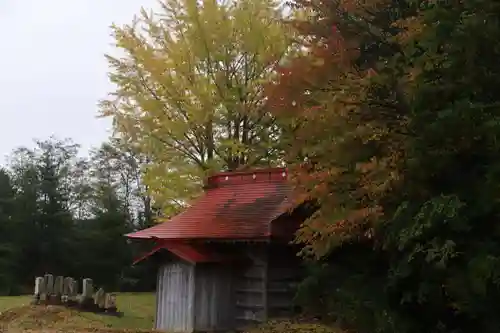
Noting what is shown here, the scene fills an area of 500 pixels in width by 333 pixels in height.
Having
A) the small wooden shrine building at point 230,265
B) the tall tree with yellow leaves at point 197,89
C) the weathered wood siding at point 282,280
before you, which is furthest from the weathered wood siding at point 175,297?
the tall tree with yellow leaves at point 197,89

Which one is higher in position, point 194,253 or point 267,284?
point 194,253

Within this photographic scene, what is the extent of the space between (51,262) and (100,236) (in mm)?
2903

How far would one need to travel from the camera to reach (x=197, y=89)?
64.4ft

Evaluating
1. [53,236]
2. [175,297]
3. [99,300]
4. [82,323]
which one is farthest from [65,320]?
[53,236]

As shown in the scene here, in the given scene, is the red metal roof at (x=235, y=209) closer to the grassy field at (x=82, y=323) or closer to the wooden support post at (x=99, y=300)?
the grassy field at (x=82, y=323)

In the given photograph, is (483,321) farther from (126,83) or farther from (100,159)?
(100,159)

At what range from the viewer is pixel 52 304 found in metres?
19.8

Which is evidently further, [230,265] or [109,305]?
[109,305]

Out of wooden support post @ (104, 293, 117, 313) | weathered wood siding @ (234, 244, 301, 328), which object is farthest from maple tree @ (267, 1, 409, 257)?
wooden support post @ (104, 293, 117, 313)

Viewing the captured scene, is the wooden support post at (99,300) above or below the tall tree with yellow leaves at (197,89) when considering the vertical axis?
below

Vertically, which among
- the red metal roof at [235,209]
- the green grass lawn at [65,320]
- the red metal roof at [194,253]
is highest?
the red metal roof at [235,209]

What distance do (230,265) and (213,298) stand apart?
906 mm

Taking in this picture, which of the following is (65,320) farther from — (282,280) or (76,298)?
(282,280)

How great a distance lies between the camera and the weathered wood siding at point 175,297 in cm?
1531
